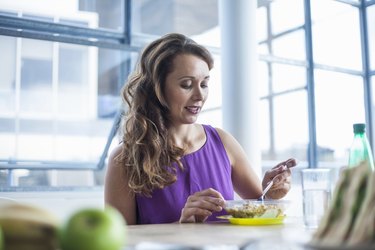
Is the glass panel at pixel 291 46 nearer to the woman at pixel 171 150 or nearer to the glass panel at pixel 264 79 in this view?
the glass panel at pixel 264 79

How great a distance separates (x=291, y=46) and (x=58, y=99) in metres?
2.69

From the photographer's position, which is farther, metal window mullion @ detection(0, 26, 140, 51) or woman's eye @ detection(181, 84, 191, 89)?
metal window mullion @ detection(0, 26, 140, 51)

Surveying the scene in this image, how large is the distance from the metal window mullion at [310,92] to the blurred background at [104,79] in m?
0.01

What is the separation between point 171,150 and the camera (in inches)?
63.6

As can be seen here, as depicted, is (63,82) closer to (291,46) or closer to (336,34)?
(291,46)

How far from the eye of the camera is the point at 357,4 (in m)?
5.41

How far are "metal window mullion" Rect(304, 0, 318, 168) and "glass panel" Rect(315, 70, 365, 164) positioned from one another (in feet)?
0.29

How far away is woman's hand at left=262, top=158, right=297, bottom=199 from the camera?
142 centimetres

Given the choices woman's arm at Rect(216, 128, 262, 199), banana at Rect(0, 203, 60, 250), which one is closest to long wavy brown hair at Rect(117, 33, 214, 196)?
woman's arm at Rect(216, 128, 262, 199)

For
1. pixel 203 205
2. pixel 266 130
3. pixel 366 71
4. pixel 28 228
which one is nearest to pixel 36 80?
pixel 266 130

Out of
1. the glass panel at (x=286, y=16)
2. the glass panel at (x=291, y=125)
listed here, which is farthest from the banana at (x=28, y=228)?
the glass panel at (x=286, y=16)

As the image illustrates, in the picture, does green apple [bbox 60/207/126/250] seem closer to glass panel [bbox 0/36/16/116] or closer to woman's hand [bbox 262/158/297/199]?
woman's hand [bbox 262/158/297/199]

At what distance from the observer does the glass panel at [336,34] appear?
5.14 m

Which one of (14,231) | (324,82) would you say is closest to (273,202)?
(14,231)
